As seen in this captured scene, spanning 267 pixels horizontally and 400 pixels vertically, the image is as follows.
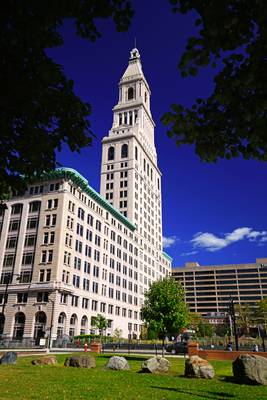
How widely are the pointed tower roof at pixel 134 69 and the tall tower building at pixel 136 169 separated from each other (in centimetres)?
42

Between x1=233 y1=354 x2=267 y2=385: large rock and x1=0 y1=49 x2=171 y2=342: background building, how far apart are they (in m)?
30.1

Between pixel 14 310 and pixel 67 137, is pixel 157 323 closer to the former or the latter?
pixel 67 137

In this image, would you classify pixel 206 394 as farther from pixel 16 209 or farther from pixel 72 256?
pixel 16 209

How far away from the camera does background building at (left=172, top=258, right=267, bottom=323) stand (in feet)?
533

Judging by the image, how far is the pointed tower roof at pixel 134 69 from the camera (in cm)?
13538

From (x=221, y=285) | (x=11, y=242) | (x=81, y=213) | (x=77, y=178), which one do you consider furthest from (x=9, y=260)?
(x=221, y=285)

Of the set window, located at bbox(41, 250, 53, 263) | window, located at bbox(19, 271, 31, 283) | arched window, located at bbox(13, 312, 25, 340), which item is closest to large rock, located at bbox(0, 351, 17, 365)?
window, located at bbox(41, 250, 53, 263)

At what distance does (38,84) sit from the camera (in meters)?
7.45

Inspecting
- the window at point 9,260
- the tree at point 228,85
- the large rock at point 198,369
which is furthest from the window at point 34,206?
the tree at point 228,85

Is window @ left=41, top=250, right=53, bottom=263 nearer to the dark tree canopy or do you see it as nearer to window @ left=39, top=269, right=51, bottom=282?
window @ left=39, top=269, right=51, bottom=282

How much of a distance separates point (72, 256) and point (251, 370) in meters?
51.7

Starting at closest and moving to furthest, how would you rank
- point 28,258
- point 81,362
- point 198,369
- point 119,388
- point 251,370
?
point 119,388 < point 251,370 < point 198,369 < point 81,362 < point 28,258

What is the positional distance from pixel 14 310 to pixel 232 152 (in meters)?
61.8

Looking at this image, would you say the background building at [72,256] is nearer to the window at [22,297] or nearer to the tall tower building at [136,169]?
the window at [22,297]
